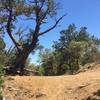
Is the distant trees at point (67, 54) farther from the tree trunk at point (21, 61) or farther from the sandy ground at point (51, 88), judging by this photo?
the sandy ground at point (51, 88)

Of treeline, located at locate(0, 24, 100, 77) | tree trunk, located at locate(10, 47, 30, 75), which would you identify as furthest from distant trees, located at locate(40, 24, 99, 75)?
tree trunk, located at locate(10, 47, 30, 75)

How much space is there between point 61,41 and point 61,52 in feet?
12.3

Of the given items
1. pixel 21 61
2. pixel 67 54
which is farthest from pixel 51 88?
pixel 67 54

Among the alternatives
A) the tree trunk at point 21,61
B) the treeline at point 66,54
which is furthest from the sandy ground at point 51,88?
the treeline at point 66,54

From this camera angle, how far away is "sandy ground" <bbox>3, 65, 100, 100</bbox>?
1617cm

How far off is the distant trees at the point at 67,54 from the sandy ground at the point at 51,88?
894 inches

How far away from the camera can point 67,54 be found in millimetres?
48812

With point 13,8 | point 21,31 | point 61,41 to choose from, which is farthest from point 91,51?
point 13,8

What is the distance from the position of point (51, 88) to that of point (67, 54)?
30509mm

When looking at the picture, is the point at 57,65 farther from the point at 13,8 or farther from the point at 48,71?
the point at 13,8

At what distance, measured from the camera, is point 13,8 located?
90.8 ft

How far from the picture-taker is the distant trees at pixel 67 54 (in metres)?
47.0

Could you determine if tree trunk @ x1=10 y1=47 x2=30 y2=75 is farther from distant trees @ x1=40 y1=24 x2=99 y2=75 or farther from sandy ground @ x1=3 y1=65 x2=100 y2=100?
distant trees @ x1=40 y1=24 x2=99 y2=75

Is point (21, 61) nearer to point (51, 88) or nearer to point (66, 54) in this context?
point (51, 88)
